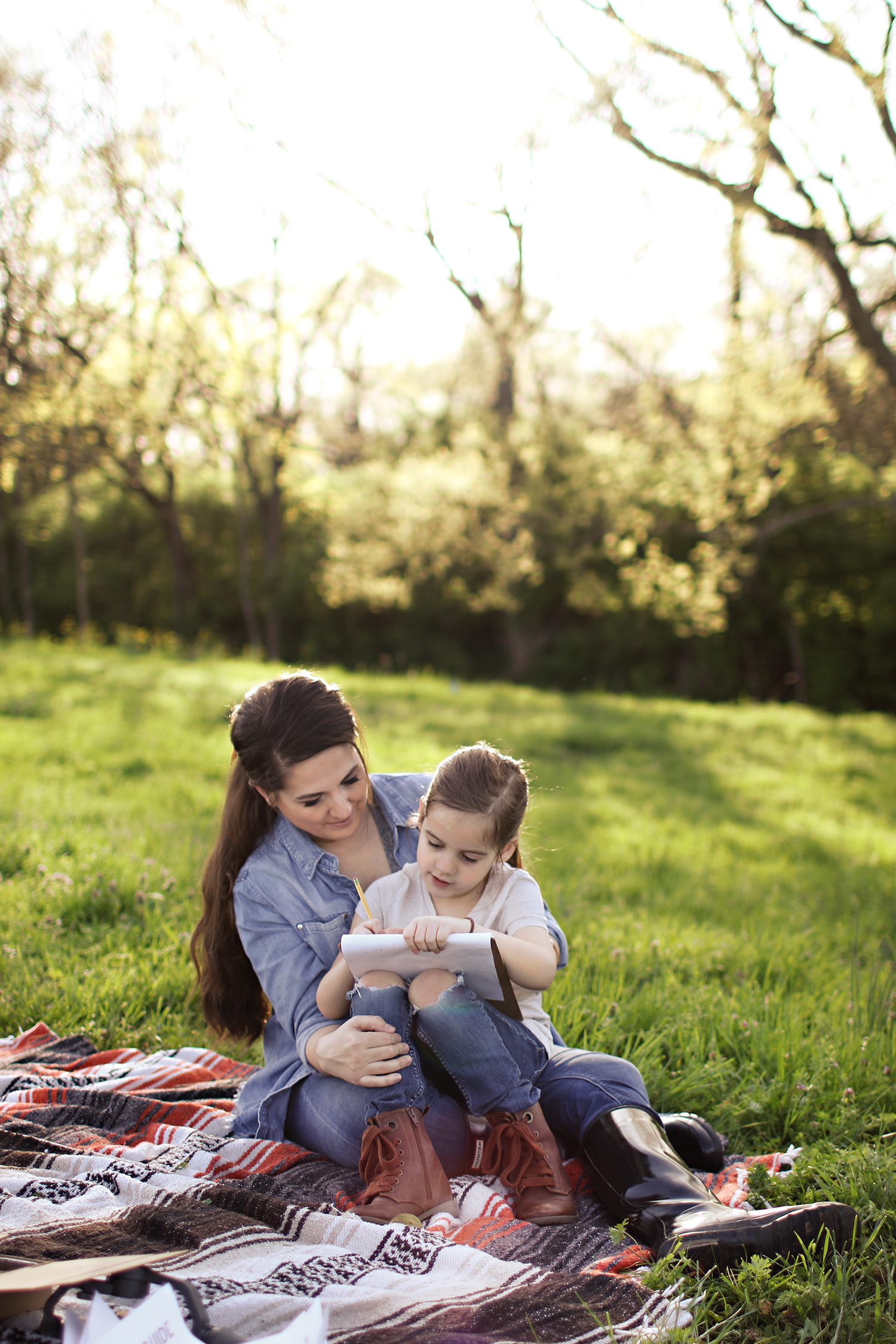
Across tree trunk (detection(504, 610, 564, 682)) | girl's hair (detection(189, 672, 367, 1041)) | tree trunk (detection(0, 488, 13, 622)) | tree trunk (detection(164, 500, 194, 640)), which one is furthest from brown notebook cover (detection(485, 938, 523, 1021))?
tree trunk (detection(0, 488, 13, 622))

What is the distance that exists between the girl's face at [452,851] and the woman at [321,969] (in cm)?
26

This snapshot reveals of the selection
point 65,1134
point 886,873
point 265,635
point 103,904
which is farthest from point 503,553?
point 65,1134

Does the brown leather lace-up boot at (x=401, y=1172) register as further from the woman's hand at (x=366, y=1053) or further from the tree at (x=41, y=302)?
the tree at (x=41, y=302)

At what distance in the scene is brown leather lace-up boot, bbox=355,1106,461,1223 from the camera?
206 cm

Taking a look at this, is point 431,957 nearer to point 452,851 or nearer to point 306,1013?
point 452,851

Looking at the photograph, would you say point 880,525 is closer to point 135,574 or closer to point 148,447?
point 148,447

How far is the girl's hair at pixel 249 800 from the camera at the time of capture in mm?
2408

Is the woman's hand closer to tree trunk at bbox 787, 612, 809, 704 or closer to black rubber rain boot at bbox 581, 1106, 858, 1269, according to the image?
black rubber rain boot at bbox 581, 1106, 858, 1269

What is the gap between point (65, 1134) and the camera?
2369mm

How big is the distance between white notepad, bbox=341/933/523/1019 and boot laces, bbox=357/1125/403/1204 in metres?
0.38

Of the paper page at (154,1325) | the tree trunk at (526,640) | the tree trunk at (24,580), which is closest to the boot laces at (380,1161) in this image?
the paper page at (154,1325)

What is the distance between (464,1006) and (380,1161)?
412mm

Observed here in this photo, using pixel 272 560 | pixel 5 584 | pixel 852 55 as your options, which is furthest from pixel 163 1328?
pixel 5 584

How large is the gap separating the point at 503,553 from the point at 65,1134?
1543 centimetres
